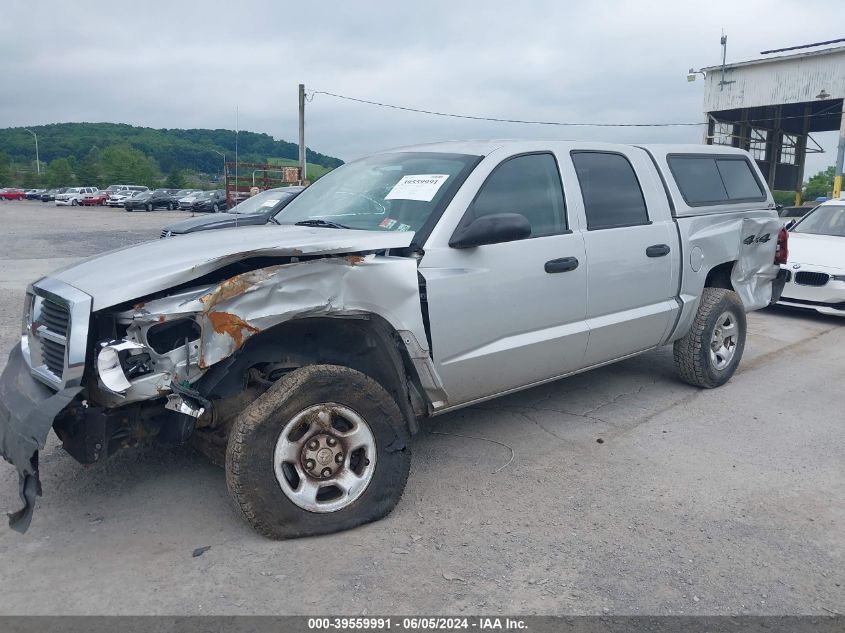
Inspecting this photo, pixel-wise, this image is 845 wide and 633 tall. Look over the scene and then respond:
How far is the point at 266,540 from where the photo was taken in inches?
133

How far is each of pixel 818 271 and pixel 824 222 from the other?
153 centimetres

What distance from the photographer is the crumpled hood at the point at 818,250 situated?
29.3 ft

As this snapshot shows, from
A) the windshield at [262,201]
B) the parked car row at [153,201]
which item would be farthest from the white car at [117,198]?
the windshield at [262,201]

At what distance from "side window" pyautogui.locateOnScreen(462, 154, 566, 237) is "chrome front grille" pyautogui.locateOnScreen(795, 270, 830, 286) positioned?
5.81 meters

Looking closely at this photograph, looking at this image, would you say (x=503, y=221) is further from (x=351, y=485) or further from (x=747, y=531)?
(x=747, y=531)

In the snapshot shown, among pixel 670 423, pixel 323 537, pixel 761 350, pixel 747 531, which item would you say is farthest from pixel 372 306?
pixel 761 350

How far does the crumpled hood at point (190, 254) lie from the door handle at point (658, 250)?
78.5 inches

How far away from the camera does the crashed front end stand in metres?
3.00

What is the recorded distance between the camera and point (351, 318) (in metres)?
3.53

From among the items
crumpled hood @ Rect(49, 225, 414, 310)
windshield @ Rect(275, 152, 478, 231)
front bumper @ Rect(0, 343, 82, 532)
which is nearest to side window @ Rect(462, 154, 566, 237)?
windshield @ Rect(275, 152, 478, 231)

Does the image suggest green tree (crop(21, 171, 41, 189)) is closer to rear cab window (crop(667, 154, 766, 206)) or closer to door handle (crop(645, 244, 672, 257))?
rear cab window (crop(667, 154, 766, 206))

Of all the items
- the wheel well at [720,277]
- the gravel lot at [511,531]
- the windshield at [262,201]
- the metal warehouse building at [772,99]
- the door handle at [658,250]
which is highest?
the metal warehouse building at [772,99]

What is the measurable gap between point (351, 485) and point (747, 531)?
6.30ft

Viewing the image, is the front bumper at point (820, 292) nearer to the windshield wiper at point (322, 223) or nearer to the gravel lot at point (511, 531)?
the gravel lot at point (511, 531)
